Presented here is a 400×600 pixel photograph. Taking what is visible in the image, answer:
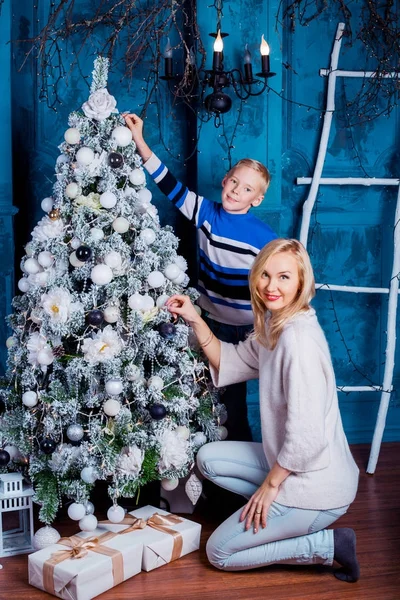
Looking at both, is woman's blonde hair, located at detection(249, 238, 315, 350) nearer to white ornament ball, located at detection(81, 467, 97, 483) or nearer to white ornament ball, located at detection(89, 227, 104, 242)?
white ornament ball, located at detection(89, 227, 104, 242)

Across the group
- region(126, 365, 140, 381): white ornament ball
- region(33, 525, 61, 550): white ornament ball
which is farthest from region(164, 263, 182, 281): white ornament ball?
region(33, 525, 61, 550): white ornament ball

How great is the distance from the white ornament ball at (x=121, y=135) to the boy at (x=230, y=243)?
1.02ft

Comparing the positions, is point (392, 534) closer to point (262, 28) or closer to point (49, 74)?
point (262, 28)

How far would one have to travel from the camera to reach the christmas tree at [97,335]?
2631mm

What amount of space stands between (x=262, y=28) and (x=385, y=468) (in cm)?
208

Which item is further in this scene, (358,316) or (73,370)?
(358,316)

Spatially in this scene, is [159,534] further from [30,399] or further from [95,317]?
[95,317]

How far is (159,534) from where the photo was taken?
2.64 m

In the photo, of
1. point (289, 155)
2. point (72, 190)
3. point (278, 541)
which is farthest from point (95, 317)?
point (289, 155)

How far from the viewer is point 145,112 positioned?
3541mm

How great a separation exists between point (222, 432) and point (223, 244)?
0.74 meters

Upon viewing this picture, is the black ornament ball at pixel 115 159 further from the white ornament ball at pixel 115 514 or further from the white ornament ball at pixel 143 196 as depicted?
the white ornament ball at pixel 115 514

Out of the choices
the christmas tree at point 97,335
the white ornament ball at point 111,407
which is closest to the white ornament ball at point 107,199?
the christmas tree at point 97,335

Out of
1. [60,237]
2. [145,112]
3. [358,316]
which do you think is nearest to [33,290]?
[60,237]
